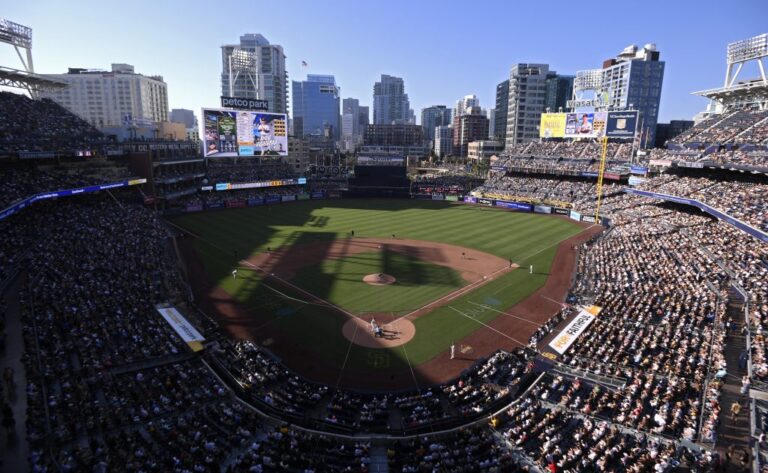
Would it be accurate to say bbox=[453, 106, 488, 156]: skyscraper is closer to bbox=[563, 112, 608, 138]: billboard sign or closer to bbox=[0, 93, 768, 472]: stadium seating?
bbox=[563, 112, 608, 138]: billboard sign

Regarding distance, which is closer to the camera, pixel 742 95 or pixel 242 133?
pixel 742 95

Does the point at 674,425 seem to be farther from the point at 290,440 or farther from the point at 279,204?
the point at 279,204

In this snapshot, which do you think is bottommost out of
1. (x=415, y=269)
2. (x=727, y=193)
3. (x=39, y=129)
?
(x=415, y=269)

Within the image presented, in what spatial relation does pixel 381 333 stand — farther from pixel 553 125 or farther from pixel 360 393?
pixel 553 125

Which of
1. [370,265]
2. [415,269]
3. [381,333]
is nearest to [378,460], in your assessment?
[381,333]

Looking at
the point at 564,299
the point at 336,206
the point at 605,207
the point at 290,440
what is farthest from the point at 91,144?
the point at 605,207
